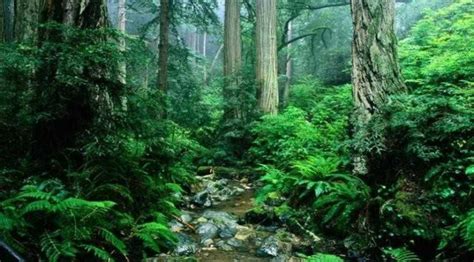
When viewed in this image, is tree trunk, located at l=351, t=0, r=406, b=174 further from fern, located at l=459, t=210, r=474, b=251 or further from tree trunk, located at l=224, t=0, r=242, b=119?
tree trunk, located at l=224, t=0, r=242, b=119

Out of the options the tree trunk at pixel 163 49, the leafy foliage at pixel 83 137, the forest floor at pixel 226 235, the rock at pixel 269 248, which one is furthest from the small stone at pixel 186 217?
the tree trunk at pixel 163 49

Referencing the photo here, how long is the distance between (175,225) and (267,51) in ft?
28.3

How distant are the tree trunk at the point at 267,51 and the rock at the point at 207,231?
768cm

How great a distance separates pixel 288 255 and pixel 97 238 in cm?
226

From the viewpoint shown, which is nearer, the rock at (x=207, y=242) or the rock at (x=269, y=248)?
the rock at (x=269, y=248)

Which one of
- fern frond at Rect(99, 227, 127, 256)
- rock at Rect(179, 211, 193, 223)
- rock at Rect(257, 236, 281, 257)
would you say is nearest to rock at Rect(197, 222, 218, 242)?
rock at Rect(179, 211, 193, 223)

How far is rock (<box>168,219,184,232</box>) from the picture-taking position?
19.1 feet

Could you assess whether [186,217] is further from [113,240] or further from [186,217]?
[113,240]

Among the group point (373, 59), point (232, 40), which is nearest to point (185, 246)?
point (373, 59)

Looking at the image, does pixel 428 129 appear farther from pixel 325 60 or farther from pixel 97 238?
pixel 325 60

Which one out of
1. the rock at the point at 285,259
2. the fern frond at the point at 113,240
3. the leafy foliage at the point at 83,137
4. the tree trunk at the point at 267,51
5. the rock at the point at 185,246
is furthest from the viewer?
the tree trunk at the point at 267,51

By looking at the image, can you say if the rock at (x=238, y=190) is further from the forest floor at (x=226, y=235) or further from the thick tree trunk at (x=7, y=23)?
the thick tree trunk at (x=7, y=23)

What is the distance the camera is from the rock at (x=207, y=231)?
5.63 metres

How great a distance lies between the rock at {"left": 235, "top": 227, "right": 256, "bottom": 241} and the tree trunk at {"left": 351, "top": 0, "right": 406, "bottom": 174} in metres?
2.20
